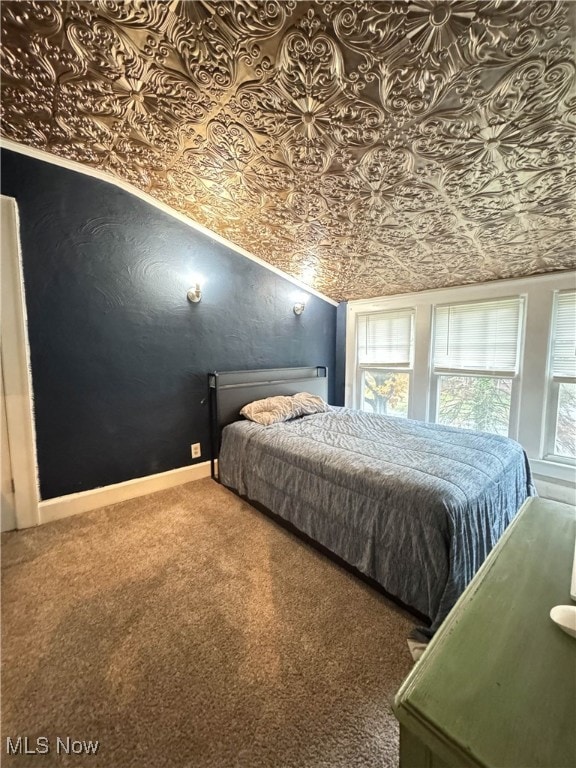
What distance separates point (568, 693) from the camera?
0.49 meters

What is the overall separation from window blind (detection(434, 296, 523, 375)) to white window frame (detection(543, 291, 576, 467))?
0.25 metres

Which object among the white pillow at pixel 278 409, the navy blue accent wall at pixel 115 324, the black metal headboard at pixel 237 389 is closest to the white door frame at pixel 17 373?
the navy blue accent wall at pixel 115 324

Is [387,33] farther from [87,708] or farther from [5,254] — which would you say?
[87,708]

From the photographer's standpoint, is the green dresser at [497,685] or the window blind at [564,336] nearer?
the green dresser at [497,685]

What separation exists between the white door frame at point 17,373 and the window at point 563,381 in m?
4.28

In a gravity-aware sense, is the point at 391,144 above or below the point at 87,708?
above

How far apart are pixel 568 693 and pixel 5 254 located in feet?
10.1

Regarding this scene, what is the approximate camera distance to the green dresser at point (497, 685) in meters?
0.45

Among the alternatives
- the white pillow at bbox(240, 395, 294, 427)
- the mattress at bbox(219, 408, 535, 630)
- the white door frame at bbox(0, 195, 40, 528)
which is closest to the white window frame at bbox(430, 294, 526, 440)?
the mattress at bbox(219, 408, 535, 630)

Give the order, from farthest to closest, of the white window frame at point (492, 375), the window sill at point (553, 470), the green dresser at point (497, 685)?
the white window frame at point (492, 375) < the window sill at point (553, 470) < the green dresser at point (497, 685)

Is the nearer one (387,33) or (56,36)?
(387,33)

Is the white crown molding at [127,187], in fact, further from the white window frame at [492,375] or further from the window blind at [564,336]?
the window blind at [564,336]

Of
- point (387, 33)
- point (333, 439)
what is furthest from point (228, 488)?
point (387, 33)
